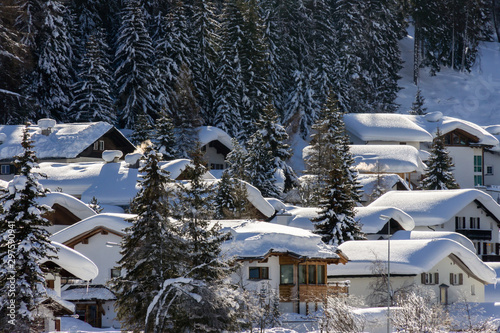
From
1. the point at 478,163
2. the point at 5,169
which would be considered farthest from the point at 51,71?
the point at 478,163

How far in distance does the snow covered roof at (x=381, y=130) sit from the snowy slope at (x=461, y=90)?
21178 millimetres

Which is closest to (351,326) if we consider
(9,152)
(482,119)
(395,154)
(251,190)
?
(251,190)

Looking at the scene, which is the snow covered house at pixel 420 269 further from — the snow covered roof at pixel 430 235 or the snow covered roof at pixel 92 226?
the snow covered roof at pixel 92 226

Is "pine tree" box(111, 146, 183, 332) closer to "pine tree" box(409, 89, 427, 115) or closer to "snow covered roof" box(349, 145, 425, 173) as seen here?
"snow covered roof" box(349, 145, 425, 173)

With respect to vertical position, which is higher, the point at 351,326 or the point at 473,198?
the point at 473,198

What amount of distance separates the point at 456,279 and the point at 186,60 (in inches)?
1596

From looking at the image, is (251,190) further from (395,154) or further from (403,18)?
(403,18)

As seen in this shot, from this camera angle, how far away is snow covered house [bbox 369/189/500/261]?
6512cm

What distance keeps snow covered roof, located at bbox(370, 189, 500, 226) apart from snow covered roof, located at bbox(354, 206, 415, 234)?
4465 mm

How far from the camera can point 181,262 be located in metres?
29.4

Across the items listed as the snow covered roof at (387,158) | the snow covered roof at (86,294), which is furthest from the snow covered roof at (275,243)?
the snow covered roof at (387,158)

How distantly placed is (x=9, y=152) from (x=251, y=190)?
2124cm

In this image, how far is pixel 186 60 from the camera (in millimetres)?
84375

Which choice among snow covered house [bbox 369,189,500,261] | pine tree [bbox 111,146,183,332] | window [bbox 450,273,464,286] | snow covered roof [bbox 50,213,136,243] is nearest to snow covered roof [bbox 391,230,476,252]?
window [bbox 450,273,464,286]
